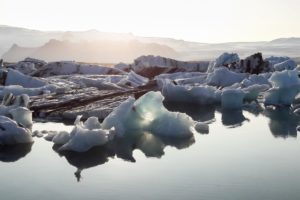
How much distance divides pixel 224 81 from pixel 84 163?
10271 millimetres

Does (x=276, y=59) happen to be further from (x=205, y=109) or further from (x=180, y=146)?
(x=180, y=146)

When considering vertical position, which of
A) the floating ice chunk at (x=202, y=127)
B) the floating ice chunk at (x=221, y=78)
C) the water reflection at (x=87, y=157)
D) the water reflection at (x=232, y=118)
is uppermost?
the water reflection at (x=87, y=157)

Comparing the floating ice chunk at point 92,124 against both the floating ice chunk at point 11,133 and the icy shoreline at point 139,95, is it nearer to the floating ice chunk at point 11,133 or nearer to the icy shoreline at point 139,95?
the icy shoreline at point 139,95

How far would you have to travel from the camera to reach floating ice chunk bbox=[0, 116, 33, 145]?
5824 mm

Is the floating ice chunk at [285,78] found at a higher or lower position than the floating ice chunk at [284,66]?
higher

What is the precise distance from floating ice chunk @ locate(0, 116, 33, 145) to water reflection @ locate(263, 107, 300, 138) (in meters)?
3.97

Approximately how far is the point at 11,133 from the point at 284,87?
685cm

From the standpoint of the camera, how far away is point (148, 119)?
6926 mm

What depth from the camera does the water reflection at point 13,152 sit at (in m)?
5.33

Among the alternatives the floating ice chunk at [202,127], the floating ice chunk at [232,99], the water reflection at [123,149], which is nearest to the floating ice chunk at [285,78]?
the floating ice chunk at [232,99]

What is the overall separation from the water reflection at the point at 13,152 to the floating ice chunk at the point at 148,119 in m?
1.24

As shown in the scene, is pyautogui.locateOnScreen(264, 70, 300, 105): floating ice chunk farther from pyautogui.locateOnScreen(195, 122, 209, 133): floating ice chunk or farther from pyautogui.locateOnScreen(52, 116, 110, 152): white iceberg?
pyautogui.locateOnScreen(52, 116, 110, 152): white iceberg

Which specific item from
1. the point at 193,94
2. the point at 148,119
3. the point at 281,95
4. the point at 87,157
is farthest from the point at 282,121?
the point at 87,157

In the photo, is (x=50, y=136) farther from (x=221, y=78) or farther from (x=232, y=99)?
(x=221, y=78)
